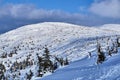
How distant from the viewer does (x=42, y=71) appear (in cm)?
11762

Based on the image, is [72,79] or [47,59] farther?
[47,59]

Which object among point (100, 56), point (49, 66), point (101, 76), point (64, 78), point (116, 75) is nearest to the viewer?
point (116, 75)

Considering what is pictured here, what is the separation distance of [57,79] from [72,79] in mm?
8200

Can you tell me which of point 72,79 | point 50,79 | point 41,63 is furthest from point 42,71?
point 72,79

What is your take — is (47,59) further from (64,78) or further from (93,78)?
(93,78)

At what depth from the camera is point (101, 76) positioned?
175ft

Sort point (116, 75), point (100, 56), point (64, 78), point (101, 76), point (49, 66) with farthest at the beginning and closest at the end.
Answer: point (49, 66), point (100, 56), point (64, 78), point (101, 76), point (116, 75)

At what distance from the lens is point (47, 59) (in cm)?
11688

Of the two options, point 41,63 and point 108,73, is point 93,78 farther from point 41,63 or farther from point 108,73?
point 41,63

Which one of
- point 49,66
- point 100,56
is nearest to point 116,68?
point 100,56

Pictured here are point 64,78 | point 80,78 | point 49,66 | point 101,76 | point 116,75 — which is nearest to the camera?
point 116,75

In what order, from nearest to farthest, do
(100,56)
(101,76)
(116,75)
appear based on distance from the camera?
(116,75), (101,76), (100,56)

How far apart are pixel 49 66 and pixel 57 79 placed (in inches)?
1822

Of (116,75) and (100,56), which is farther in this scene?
(100,56)
